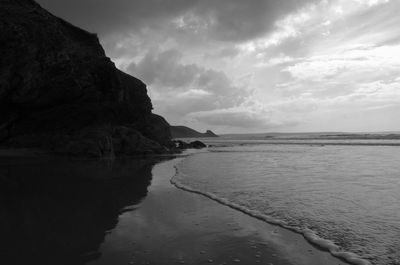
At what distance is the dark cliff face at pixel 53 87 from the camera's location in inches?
876

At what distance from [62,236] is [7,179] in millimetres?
9283

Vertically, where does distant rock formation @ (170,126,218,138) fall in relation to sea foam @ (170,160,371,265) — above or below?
above

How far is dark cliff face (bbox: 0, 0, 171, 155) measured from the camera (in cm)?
2225

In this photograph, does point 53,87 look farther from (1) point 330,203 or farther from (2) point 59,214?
(1) point 330,203

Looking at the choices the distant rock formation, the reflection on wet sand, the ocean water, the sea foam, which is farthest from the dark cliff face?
the distant rock formation

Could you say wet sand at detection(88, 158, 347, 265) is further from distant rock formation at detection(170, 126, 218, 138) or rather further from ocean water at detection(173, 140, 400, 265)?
distant rock formation at detection(170, 126, 218, 138)

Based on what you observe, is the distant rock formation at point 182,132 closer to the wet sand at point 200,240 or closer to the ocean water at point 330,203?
the ocean water at point 330,203

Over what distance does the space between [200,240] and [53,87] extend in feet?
74.0

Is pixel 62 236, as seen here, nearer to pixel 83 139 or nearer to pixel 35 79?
pixel 35 79

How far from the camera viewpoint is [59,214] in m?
8.11

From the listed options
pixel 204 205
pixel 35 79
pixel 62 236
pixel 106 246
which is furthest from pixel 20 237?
pixel 35 79

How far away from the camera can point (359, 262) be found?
205 inches

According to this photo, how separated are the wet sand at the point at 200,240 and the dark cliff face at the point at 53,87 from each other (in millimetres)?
18555

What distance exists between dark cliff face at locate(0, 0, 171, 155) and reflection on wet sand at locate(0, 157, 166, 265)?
11.0 metres
